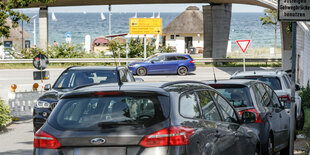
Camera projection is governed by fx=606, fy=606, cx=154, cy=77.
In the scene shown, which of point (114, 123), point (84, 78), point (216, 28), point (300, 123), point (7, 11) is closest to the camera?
point (114, 123)

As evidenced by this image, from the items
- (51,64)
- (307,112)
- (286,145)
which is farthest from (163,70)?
(286,145)

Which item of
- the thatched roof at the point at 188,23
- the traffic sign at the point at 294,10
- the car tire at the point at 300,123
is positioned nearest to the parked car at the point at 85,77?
the car tire at the point at 300,123

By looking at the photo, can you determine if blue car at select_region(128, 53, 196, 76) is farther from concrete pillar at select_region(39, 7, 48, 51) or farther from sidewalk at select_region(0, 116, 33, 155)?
sidewalk at select_region(0, 116, 33, 155)

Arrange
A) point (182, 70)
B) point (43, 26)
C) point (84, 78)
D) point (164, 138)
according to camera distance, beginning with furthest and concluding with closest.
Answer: point (43, 26)
point (182, 70)
point (84, 78)
point (164, 138)

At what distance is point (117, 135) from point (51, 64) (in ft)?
127

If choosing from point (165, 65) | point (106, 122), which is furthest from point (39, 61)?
point (165, 65)

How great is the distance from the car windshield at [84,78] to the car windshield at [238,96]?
5409 mm

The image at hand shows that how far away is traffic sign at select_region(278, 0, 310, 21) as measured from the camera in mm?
8680

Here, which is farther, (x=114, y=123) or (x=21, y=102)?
(x=21, y=102)

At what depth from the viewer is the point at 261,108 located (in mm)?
10023

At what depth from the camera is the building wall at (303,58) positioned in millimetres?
24125

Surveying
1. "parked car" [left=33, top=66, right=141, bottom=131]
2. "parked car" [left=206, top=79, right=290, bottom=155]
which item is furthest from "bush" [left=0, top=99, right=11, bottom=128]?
"parked car" [left=206, top=79, right=290, bottom=155]

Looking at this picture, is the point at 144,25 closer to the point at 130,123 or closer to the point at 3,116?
the point at 3,116

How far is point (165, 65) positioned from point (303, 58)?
1465 cm
